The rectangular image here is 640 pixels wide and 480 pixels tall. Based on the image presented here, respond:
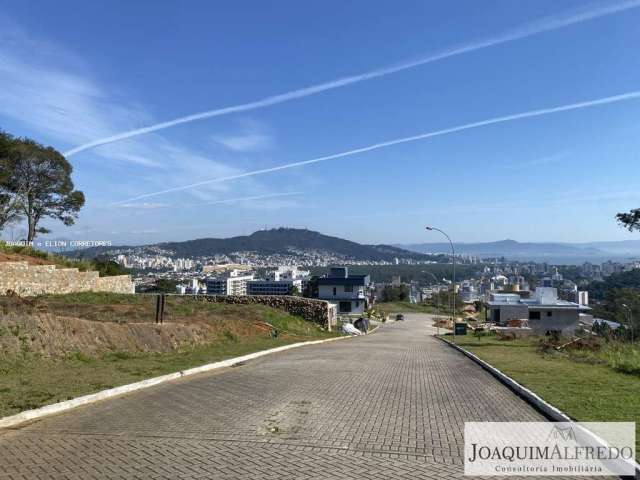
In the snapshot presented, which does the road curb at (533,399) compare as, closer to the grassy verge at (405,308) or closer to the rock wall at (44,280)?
the rock wall at (44,280)

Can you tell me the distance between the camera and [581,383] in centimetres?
1181

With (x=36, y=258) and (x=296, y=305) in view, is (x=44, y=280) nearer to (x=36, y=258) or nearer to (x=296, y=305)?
(x=36, y=258)

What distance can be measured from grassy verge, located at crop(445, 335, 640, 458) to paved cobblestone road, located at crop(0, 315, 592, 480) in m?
0.75

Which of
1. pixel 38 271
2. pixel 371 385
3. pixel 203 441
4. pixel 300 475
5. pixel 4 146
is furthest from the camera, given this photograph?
pixel 4 146

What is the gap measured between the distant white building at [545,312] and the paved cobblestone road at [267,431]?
4400 cm

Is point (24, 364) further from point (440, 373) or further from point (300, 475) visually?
point (440, 373)

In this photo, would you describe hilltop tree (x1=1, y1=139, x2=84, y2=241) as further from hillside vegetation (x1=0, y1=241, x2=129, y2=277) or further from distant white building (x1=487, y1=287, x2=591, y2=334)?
distant white building (x1=487, y1=287, x2=591, y2=334)

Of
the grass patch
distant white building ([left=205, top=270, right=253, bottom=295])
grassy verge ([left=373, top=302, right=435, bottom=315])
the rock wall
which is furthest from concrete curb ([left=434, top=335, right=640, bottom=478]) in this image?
distant white building ([left=205, top=270, right=253, bottom=295])

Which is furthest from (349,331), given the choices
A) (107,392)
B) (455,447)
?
(455,447)

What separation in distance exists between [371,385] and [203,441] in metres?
5.44

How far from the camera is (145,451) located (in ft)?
22.1

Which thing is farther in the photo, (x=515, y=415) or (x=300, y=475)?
(x=515, y=415)

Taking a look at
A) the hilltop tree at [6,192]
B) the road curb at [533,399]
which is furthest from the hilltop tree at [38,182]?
the road curb at [533,399]

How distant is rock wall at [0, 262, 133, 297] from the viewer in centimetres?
2289
